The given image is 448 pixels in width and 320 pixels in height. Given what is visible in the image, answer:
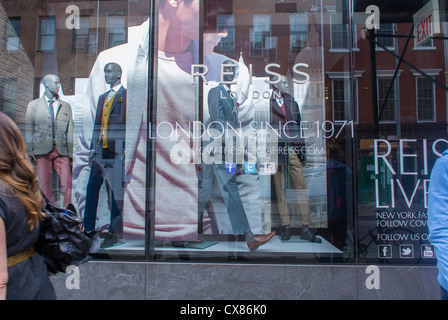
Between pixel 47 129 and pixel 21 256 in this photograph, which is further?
pixel 47 129

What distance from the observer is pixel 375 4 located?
4.77 m

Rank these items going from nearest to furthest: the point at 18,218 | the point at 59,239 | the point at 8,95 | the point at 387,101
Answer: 1. the point at 18,218
2. the point at 59,239
3. the point at 387,101
4. the point at 8,95

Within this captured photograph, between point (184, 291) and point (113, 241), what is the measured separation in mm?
1209

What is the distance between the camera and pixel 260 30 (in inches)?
199

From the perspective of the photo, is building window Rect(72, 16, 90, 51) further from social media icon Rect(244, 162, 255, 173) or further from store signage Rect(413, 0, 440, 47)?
store signage Rect(413, 0, 440, 47)

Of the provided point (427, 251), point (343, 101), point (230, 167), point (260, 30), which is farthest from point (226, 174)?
point (427, 251)

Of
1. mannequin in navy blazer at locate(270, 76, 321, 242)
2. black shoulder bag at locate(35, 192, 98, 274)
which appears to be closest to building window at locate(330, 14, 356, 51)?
mannequin in navy blazer at locate(270, 76, 321, 242)

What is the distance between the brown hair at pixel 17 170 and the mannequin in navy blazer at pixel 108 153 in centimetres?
295

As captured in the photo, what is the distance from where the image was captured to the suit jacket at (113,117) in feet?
16.4

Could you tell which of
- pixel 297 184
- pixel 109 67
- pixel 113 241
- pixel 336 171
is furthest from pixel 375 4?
pixel 113 241

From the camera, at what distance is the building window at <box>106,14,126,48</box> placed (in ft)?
16.7

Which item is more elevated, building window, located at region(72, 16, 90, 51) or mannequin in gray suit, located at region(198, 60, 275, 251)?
building window, located at region(72, 16, 90, 51)

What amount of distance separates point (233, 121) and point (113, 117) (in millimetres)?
1691

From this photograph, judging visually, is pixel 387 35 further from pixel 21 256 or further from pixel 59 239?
pixel 21 256
